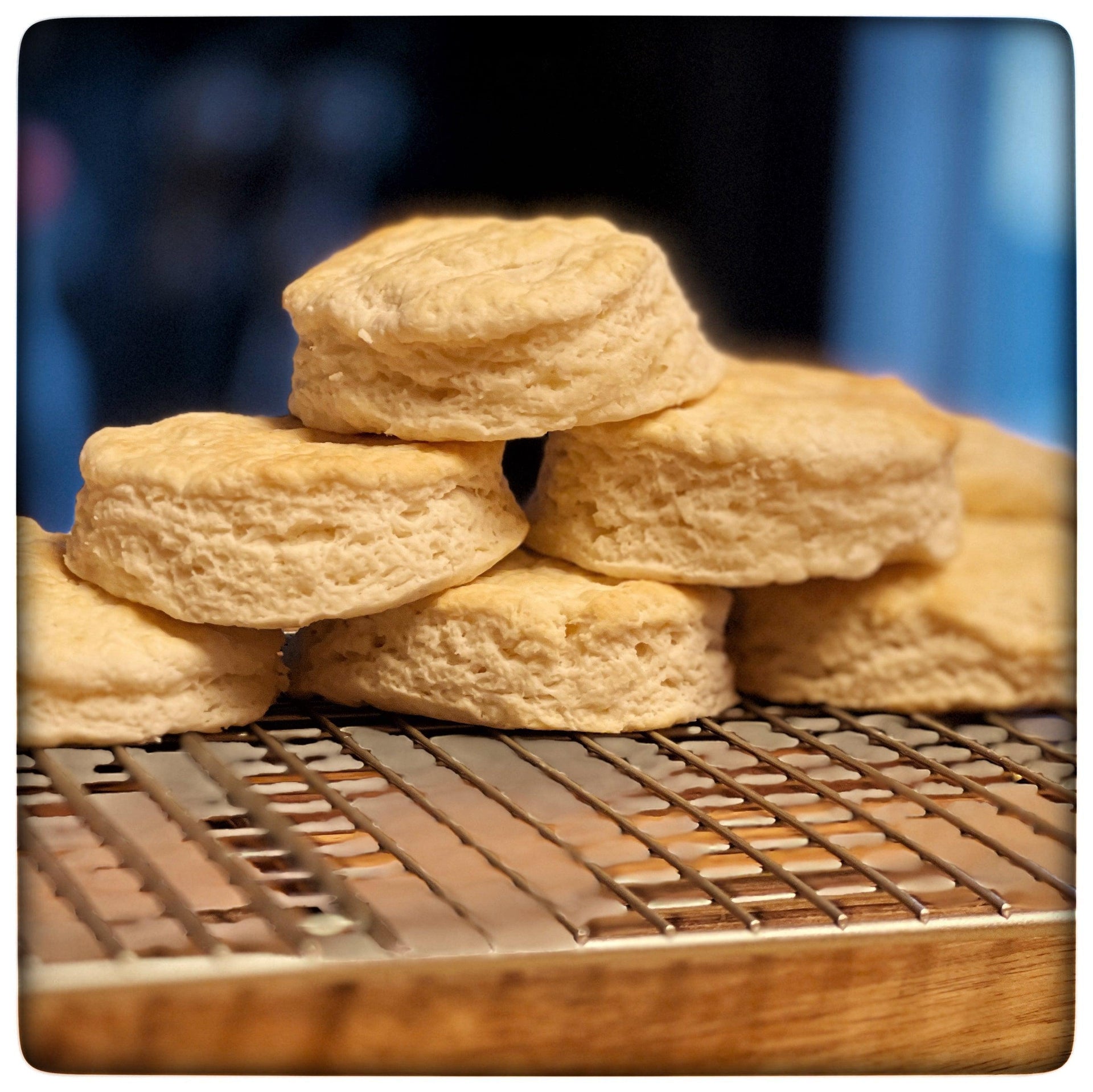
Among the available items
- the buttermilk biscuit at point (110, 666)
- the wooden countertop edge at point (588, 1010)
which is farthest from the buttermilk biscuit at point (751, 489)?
the wooden countertop edge at point (588, 1010)

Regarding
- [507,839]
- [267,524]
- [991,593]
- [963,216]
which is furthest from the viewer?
[991,593]

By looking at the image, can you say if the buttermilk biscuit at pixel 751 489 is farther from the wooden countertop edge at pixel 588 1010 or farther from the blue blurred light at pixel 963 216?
the wooden countertop edge at pixel 588 1010

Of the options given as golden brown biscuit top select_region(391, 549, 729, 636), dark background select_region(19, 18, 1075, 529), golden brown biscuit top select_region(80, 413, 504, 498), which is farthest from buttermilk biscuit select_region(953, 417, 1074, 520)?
golden brown biscuit top select_region(80, 413, 504, 498)

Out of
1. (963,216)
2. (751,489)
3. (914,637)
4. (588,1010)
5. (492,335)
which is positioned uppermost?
(963,216)

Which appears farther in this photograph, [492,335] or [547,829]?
[492,335]

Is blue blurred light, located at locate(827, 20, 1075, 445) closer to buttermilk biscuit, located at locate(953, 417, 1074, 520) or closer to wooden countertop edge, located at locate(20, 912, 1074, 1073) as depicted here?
buttermilk biscuit, located at locate(953, 417, 1074, 520)

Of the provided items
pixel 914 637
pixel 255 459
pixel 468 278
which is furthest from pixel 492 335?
pixel 914 637

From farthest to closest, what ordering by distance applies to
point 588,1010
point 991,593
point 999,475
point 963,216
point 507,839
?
point 999,475
point 991,593
point 963,216
point 507,839
point 588,1010

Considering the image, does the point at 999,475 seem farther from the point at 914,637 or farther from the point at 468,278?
the point at 468,278
